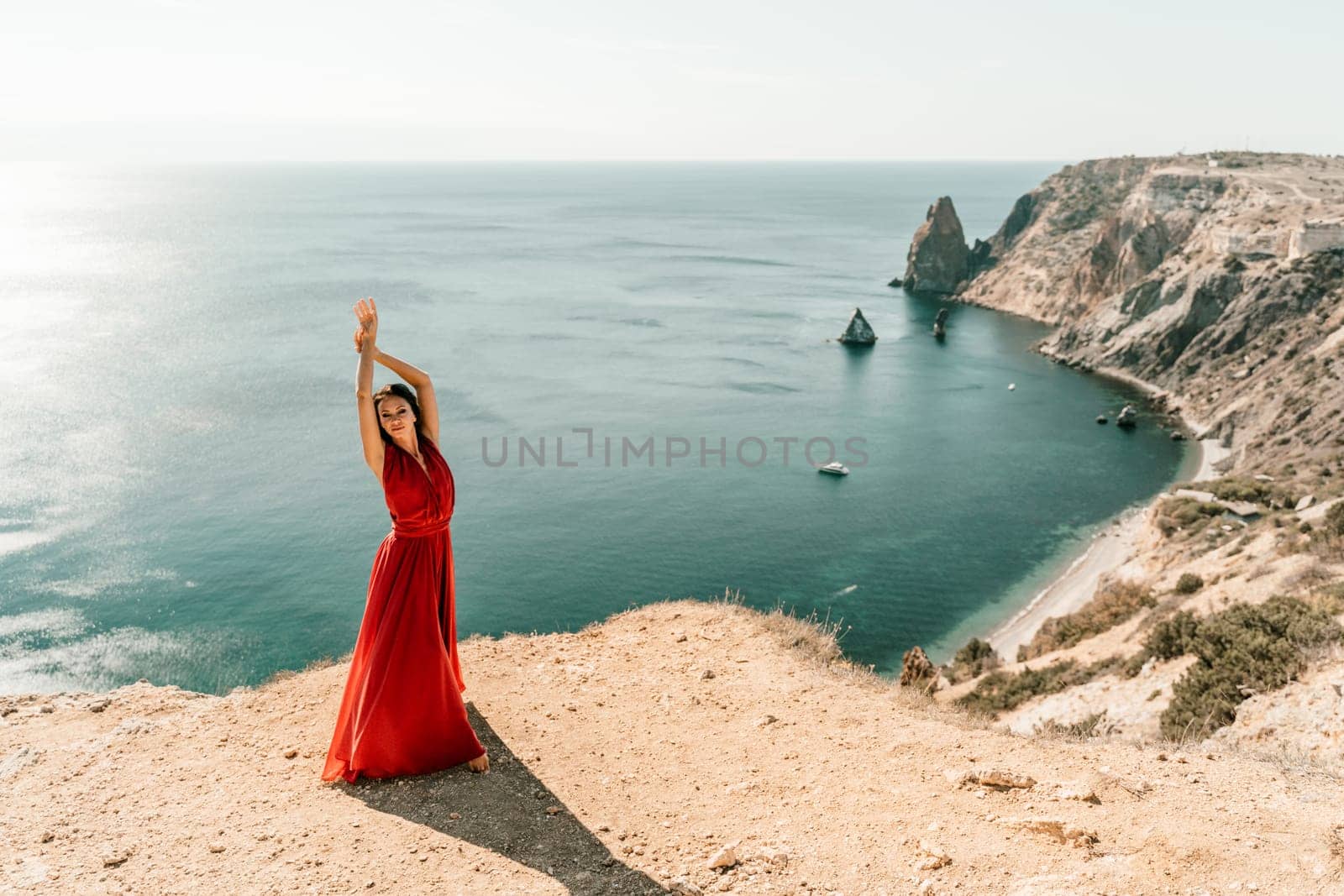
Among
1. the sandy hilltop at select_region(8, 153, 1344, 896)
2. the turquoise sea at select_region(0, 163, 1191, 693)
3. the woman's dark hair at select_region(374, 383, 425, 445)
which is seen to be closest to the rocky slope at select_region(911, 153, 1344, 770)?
the sandy hilltop at select_region(8, 153, 1344, 896)

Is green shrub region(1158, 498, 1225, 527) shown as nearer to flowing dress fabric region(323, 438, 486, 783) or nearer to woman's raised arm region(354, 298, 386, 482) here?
flowing dress fabric region(323, 438, 486, 783)

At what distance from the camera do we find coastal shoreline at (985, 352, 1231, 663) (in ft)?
112

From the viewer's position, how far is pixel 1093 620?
2455 centimetres

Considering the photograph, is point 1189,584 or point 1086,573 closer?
point 1189,584

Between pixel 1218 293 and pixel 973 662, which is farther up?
pixel 1218 293

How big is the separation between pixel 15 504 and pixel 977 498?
49590mm

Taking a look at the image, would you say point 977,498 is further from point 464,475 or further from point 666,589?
point 464,475

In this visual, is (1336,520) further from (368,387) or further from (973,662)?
(368,387)

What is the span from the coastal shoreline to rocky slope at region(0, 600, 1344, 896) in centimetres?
2340

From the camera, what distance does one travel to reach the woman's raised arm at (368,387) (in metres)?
7.19

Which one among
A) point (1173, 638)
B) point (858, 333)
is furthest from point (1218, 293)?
point (1173, 638)

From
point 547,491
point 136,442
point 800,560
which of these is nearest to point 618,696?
point 800,560

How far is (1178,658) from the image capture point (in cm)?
1560

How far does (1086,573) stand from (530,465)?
29.6 metres
